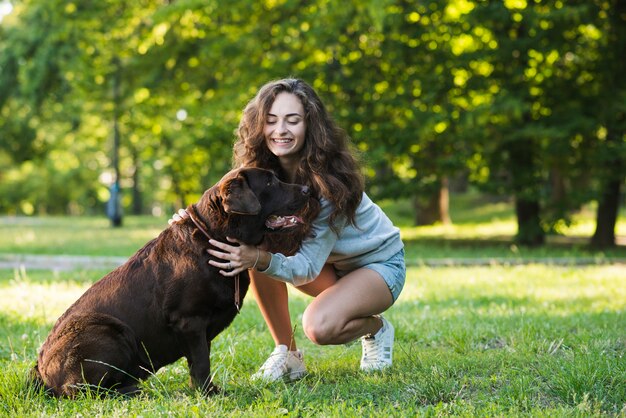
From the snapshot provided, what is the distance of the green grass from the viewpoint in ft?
11.3

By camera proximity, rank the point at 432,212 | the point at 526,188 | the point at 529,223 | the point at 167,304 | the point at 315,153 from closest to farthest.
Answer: the point at 167,304 → the point at 315,153 → the point at 526,188 → the point at 529,223 → the point at 432,212

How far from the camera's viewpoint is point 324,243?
419 cm

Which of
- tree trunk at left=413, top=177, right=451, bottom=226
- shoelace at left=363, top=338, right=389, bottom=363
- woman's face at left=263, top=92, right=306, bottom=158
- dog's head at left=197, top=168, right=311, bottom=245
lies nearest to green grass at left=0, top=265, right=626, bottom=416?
shoelace at left=363, top=338, right=389, bottom=363

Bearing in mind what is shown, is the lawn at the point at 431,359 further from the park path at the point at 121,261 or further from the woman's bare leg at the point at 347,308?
the park path at the point at 121,261

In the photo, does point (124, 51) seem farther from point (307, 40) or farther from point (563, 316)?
point (563, 316)

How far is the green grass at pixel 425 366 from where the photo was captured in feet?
11.3

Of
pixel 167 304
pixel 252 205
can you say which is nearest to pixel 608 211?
pixel 252 205

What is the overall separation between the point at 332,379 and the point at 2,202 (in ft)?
169

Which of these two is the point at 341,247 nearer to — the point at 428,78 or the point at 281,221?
the point at 281,221

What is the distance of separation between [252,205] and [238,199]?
0.26 feet

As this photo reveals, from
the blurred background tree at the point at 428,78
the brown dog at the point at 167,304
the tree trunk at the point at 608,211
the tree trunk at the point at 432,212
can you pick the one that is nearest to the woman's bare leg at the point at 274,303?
the brown dog at the point at 167,304

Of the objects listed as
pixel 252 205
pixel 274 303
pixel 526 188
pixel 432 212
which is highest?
pixel 252 205

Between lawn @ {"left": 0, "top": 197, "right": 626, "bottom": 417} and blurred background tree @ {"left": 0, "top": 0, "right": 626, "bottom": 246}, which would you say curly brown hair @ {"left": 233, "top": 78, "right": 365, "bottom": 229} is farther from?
blurred background tree @ {"left": 0, "top": 0, "right": 626, "bottom": 246}

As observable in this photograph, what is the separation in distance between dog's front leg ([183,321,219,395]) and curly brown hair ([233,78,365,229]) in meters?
1.02
